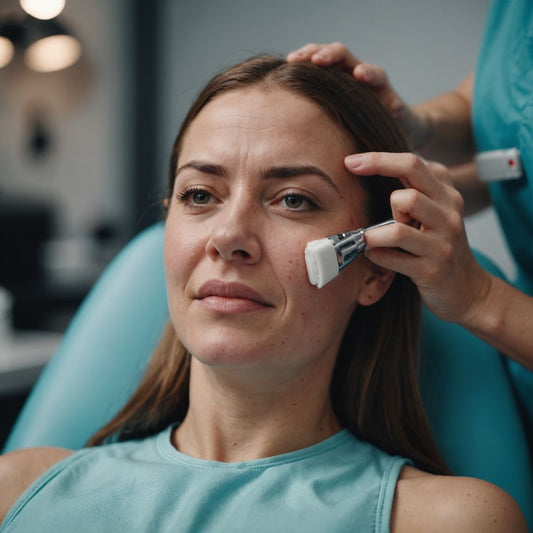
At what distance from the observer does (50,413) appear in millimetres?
1272

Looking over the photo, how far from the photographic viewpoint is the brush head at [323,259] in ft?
2.80

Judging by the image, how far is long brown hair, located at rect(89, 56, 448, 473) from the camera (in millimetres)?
1051

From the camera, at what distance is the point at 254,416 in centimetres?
103

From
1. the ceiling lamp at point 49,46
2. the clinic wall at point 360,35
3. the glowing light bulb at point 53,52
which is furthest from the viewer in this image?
the clinic wall at point 360,35

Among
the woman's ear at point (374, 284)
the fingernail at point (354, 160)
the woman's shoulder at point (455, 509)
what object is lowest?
the woman's shoulder at point (455, 509)

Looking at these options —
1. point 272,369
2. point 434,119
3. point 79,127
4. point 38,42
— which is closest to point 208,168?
point 272,369

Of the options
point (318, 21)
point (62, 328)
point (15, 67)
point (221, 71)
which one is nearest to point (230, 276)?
point (221, 71)

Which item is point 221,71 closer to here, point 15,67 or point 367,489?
point 367,489

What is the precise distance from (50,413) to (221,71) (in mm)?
740

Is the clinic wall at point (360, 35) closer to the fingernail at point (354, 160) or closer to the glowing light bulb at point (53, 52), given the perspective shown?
the glowing light bulb at point (53, 52)

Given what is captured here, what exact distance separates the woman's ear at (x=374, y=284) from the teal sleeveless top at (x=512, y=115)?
254 millimetres

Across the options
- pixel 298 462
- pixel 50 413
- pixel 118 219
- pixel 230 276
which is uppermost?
pixel 230 276

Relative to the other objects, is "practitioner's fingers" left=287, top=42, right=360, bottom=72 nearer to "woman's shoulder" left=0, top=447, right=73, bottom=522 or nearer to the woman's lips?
the woman's lips

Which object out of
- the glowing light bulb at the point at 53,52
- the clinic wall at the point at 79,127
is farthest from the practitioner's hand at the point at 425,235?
the clinic wall at the point at 79,127
